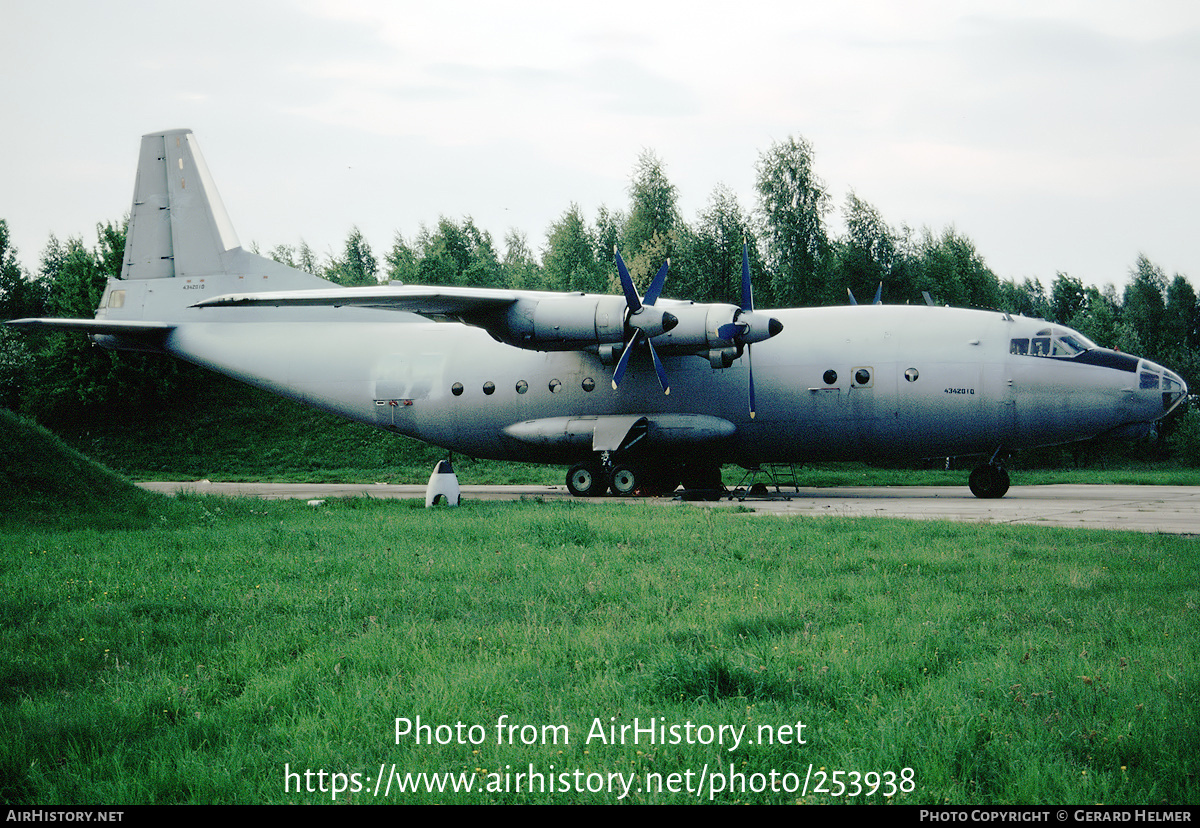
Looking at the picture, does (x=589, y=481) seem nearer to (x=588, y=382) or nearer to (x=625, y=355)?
(x=588, y=382)

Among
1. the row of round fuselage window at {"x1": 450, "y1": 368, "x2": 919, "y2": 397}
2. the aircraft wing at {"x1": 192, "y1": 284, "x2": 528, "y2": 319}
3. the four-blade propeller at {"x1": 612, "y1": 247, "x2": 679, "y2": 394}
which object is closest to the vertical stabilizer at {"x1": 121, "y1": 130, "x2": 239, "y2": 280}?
the aircraft wing at {"x1": 192, "y1": 284, "x2": 528, "y2": 319}

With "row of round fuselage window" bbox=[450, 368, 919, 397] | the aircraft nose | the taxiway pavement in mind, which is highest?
"row of round fuselage window" bbox=[450, 368, 919, 397]

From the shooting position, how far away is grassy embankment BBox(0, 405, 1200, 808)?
361cm

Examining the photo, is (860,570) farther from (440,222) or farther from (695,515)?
(440,222)

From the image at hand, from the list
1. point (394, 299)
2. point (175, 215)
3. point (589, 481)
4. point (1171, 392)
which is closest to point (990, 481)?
point (1171, 392)

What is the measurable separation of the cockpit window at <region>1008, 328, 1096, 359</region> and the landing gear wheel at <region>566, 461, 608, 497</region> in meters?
9.77

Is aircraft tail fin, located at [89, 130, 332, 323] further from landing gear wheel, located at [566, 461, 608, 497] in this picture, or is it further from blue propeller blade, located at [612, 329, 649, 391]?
blue propeller blade, located at [612, 329, 649, 391]

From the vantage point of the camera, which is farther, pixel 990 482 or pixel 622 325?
pixel 990 482

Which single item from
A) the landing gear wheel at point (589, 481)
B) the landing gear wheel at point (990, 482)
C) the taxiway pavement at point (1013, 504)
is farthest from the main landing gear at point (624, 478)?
the landing gear wheel at point (990, 482)

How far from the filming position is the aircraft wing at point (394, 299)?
17906mm

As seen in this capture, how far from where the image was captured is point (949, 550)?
9.09 metres

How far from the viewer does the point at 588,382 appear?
20.1 metres

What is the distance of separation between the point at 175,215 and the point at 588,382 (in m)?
13.4
